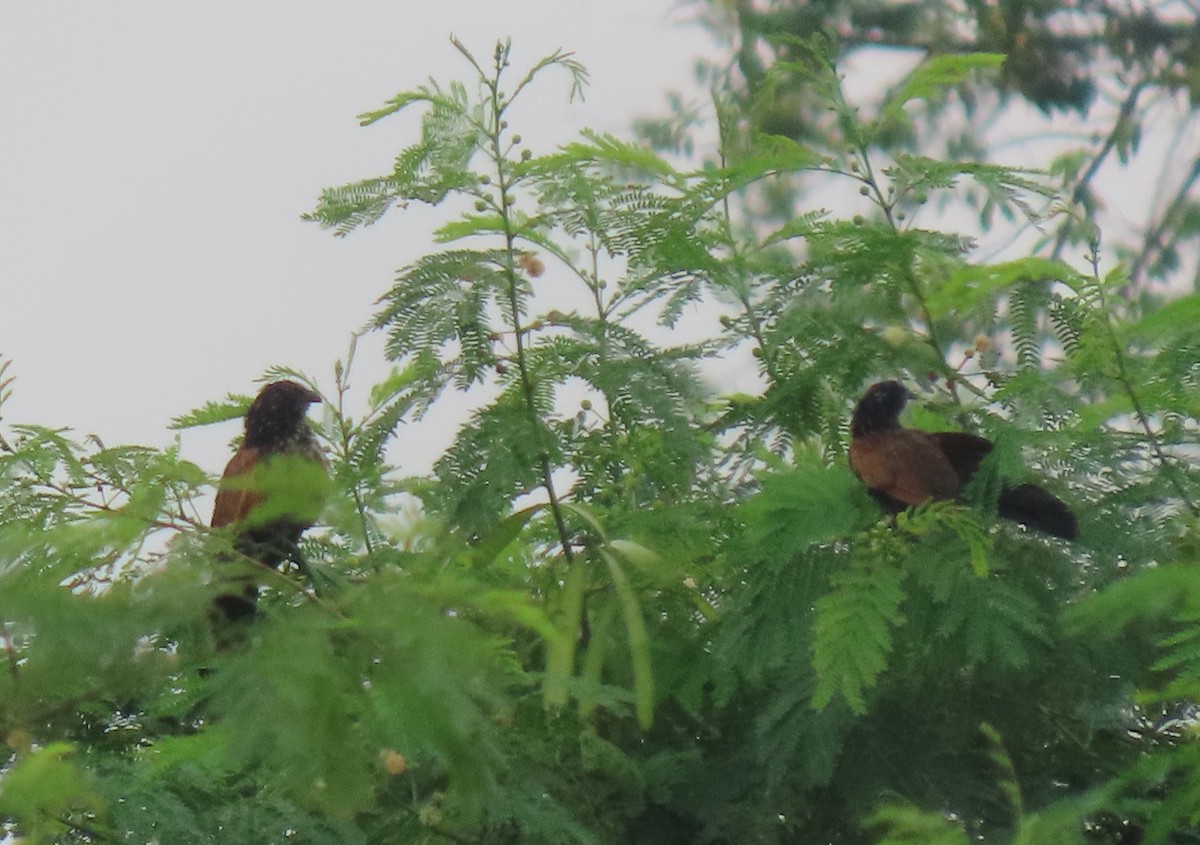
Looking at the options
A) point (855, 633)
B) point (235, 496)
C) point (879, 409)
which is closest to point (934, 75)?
point (879, 409)

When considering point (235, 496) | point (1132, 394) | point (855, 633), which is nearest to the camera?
point (855, 633)

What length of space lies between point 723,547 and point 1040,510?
37cm

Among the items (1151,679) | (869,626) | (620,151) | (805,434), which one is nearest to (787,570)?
(869,626)

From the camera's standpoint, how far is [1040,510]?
1768mm

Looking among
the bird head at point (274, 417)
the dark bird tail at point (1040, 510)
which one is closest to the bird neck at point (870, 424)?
the dark bird tail at point (1040, 510)

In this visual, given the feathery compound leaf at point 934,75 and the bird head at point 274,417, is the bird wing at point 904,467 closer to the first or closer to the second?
the feathery compound leaf at point 934,75

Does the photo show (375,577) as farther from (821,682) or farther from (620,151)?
(620,151)

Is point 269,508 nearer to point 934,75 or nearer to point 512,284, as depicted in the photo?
point 512,284

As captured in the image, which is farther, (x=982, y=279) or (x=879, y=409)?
(x=879, y=409)

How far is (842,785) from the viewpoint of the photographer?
1.75 meters

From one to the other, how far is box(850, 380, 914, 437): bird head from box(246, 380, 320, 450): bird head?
38.5 inches

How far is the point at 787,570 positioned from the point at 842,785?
25 cm

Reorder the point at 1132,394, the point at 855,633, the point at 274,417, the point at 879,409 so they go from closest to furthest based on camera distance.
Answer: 1. the point at 855,633
2. the point at 1132,394
3. the point at 879,409
4. the point at 274,417

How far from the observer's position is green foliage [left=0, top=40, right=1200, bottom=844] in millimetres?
1485
